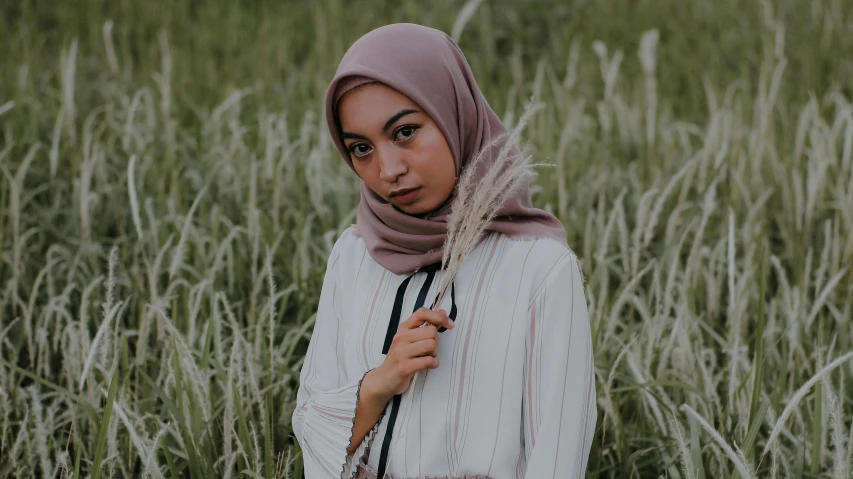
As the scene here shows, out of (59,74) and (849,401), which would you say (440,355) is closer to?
(849,401)

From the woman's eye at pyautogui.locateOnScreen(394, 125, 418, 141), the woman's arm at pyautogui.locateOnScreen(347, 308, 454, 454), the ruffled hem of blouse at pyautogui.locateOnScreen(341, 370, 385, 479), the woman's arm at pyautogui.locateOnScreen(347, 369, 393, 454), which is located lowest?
the ruffled hem of blouse at pyautogui.locateOnScreen(341, 370, 385, 479)

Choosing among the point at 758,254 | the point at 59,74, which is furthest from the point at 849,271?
the point at 59,74

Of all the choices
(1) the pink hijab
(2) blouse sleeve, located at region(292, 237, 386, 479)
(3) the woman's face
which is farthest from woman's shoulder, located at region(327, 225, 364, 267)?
(3) the woman's face

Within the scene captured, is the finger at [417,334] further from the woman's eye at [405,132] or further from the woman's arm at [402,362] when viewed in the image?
the woman's eye at [405,132]

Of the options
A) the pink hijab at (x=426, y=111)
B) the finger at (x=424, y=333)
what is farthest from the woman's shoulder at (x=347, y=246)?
the finger at (x=424, y=333)

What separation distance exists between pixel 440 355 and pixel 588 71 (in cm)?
322

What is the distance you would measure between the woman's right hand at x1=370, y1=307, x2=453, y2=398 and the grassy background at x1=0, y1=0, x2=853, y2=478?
44 centimetres

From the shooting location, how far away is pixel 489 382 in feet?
4.72

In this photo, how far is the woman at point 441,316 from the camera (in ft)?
4.61

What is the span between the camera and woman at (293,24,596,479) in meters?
1.41

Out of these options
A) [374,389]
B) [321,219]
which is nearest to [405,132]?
[374,389]

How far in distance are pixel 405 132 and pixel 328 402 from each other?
485mm

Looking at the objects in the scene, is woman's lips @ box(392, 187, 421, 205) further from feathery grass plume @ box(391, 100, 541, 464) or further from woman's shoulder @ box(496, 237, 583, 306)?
woman's shoulder @ box(496, 237, 583, 306)

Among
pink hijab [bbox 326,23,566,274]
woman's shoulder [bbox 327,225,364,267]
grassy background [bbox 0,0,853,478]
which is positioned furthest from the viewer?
grassy background [bbox 0,0,853,478]
